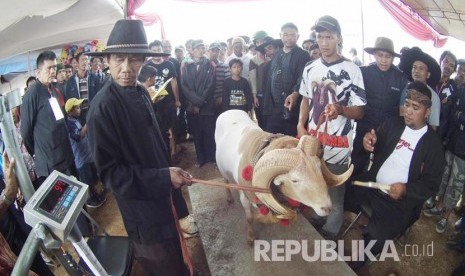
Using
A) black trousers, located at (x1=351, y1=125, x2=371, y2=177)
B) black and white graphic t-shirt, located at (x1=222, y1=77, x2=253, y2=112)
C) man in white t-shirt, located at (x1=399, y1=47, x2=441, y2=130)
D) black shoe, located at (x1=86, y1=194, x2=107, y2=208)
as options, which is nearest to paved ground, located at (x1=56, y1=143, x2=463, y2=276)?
black shoe, located at (x1=86, y1=194, x2=107, y2=208)

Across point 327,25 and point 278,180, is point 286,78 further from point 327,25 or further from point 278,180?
point 278,180

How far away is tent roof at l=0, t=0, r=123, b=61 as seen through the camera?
9.18ft

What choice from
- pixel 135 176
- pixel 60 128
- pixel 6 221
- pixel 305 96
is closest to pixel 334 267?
pixel 305 96

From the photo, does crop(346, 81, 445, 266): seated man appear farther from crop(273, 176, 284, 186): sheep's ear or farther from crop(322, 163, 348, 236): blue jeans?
crop(273, 176, 284, 186): sheep's ear

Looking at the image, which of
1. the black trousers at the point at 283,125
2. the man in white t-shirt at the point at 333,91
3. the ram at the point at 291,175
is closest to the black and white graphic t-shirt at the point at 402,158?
the man in white t-shirt at the point at 333,91

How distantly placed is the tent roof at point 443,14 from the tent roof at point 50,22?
227 inches

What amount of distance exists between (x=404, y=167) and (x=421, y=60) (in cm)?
137

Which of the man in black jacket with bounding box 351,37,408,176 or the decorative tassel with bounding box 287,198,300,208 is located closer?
the decorative tassel with bounding box 287,198,300,208

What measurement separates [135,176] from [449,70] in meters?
4.21

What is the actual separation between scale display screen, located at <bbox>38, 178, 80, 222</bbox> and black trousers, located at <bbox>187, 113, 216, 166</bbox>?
12.7ft

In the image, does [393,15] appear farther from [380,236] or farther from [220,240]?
[220,240]

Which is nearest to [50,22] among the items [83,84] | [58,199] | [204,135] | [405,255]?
[83,84]

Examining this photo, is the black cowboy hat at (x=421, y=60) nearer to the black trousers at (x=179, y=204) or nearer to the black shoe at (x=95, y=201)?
the black trousers at (x=179, y=204)

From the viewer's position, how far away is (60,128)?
3133mm
